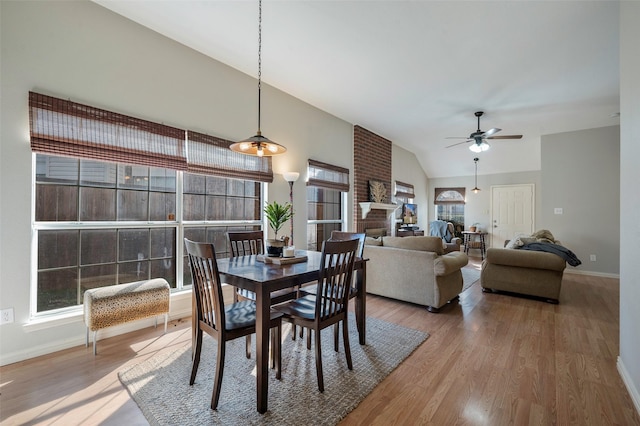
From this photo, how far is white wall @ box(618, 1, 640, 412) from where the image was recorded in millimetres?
1829

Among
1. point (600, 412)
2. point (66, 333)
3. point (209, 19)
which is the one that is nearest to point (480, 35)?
point (209, 19)

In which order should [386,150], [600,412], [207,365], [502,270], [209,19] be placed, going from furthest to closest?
[386,150] < [502,270] < [209,19] < [207,365] < [600,412]

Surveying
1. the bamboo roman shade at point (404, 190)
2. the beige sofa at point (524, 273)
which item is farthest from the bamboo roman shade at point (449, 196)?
the beige sofa at point (524, 273)

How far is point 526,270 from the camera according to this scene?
3918mm

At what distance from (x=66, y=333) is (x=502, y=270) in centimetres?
512

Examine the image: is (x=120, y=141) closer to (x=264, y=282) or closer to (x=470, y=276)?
(x=264, y=282)

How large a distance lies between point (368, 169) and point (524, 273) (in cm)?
334

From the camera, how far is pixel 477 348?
2523 millimetres

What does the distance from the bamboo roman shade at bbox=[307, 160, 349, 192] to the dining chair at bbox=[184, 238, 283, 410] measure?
2988 millimetres

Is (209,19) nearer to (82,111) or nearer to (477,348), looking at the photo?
(82,111)

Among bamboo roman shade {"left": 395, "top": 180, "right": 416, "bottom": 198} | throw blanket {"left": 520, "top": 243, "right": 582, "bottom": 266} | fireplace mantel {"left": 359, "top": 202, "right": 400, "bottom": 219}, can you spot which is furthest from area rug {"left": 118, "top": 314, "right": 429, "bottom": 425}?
bamboo roman shade {"left": 395, "top": 180, "right": 416, "bottom": 198}

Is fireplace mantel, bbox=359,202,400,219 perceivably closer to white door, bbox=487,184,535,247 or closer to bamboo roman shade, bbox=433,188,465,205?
bamboo roman shade, bbox=433,188,465,205

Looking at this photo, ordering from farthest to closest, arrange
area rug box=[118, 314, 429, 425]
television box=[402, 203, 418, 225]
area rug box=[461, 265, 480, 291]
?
television box=[402, 203, 418, 225], area rug box=[461, 265, 480, 291], area rug box=[118, 314, 429, 425]

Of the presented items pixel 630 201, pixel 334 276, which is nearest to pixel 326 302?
pixel 334 276
